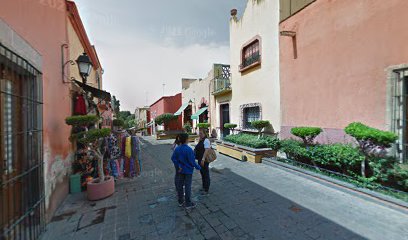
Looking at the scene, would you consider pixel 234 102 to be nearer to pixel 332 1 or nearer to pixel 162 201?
pixel 332 1

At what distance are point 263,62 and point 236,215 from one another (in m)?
7.49

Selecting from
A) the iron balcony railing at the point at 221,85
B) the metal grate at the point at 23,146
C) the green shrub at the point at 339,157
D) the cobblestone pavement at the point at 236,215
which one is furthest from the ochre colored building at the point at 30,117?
the iron balcony railing at the point at 221,85

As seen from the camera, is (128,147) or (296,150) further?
(296,150)

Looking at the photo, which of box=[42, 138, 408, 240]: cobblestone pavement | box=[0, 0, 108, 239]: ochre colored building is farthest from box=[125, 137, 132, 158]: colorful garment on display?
box=[0, 0, 108, 239]: ochre colored building

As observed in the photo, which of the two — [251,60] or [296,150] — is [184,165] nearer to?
[296,150]

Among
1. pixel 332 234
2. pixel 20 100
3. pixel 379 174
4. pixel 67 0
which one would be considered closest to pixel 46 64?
pixel 20 100

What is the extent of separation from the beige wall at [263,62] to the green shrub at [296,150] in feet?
5.39

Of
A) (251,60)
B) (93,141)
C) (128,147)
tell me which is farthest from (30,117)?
(251,60)

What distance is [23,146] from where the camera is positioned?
281 centimetres

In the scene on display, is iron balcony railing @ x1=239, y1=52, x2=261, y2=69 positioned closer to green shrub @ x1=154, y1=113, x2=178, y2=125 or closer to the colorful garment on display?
the colorful garment on display

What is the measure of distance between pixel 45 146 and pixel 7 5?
2.21 meters

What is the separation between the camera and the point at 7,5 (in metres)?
2.38

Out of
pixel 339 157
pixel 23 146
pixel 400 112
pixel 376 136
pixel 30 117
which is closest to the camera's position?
pixel 23 146

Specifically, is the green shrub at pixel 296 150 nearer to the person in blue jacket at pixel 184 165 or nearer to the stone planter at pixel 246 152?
the stone planter at pixel 246 152
